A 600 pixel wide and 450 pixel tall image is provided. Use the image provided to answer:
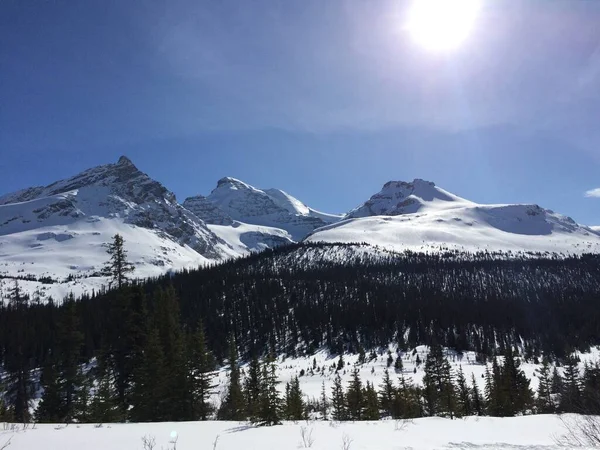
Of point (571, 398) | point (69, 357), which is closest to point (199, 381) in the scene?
→ point (69, 357)

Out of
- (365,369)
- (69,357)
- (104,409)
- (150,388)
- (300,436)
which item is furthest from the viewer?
(365,369)

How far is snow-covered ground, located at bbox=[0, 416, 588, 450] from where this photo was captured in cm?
859

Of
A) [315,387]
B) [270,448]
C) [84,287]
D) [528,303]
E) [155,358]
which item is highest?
[84,287]

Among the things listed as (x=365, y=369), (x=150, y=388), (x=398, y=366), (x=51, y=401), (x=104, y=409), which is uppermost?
(x=150, y=388)

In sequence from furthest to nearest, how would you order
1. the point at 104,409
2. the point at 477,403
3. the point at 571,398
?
1. the point at 477,403
2. the point at 104,409
3. the point at 571,398

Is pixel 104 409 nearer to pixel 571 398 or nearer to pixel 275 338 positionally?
pixel 571 398

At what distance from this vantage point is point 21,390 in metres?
28.2

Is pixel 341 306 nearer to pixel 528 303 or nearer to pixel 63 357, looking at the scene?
pixel 528 303

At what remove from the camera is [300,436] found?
392 inches

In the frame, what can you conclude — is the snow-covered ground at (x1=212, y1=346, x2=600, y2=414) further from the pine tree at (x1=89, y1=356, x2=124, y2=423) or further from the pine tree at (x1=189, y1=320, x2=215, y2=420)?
the pine tree at (x1=89, y1=356, x2=124, y2=423)

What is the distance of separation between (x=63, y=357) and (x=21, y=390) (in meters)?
8.97

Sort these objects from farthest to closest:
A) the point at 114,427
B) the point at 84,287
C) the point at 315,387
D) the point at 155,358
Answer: the point at 84,287, the point at 315,387, the point at 155,358, the point at 114,427

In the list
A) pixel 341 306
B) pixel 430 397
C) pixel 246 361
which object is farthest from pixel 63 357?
pixel 341 306

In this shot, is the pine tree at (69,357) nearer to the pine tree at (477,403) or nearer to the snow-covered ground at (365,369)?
the pine tree at (477,403)
